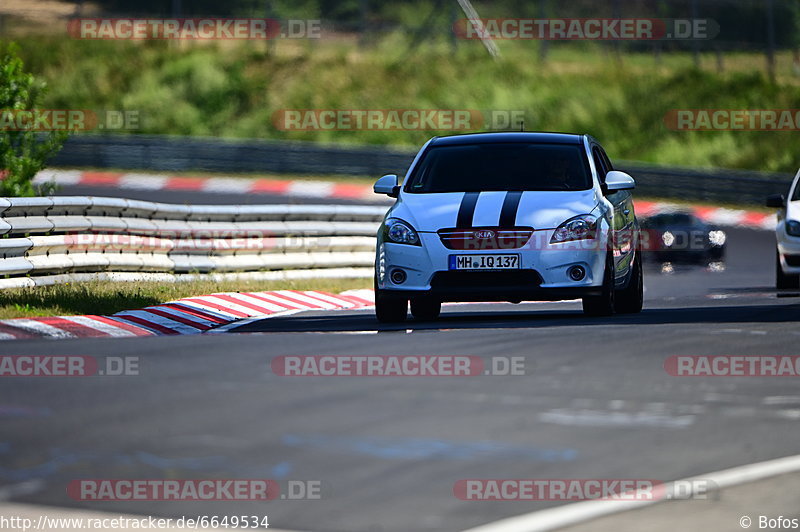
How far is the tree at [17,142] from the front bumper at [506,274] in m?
6.22

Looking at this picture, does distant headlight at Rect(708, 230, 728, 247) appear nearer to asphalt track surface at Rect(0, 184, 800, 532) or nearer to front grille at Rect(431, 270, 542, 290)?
front grille at Rect(431, 270, 542, 290)

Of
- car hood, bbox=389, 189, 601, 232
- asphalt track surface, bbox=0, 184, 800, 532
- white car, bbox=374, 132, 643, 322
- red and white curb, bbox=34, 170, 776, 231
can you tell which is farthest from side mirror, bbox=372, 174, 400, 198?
red and white curb, bbox=34, 170, 776, 231

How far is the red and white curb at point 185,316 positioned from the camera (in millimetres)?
11188

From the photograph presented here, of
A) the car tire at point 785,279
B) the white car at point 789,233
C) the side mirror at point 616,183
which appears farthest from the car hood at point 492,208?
the car tire at point 785,279

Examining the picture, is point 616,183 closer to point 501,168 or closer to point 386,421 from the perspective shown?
point 501,168

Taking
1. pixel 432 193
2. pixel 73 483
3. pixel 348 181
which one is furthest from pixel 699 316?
pixel 348 181

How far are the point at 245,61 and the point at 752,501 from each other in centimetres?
4334

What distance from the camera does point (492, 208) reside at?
39.8ft

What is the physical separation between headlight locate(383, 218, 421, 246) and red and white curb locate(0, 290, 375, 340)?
154cm

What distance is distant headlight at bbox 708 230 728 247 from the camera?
84.3 feet

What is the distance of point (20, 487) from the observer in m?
5.76

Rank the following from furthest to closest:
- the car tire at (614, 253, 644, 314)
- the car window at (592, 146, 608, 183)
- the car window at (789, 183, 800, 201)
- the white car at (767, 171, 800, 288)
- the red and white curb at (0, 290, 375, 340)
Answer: the car window at (789, 183, 800, 201)
the white car at (767, 171, 800, 288)
the car tire at (614, 253, 644, 314)
the car window at (592, 146, 608, 183)
the red and white curb at (0, 290, 375, 340)

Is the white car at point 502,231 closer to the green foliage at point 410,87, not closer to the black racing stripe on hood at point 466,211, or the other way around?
the black racing stripe on hood at point 466,211

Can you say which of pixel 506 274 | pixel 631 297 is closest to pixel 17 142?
pixel 506 274
